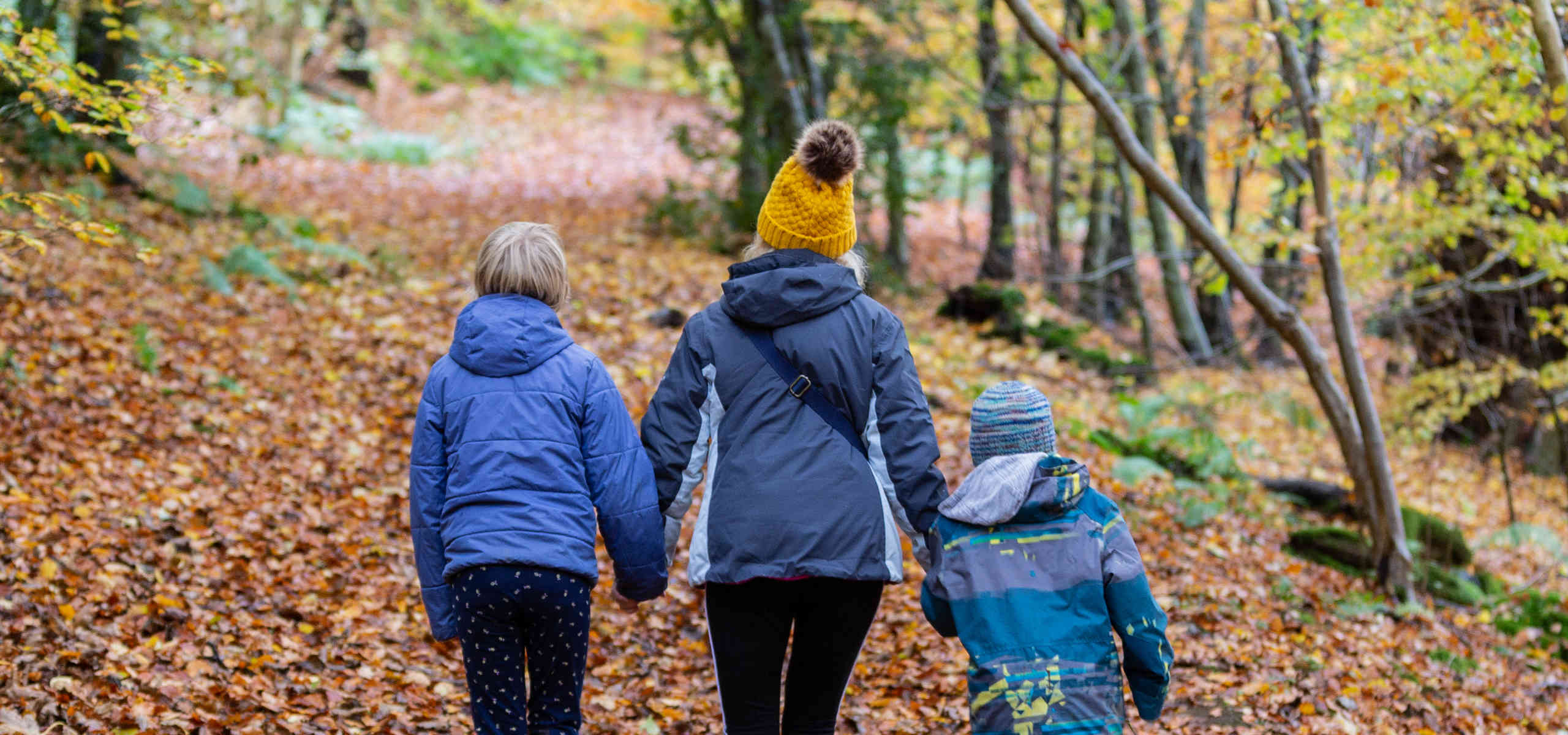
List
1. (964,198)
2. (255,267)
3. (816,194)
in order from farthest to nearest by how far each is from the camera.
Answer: (964,198) < (255,267) < (816,194)

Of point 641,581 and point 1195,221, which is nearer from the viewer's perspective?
point 641,581

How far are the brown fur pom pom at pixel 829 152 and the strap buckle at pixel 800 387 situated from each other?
1.92 feet

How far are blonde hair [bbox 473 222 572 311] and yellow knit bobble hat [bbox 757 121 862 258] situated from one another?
62cm

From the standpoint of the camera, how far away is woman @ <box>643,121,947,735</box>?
2.90 metres

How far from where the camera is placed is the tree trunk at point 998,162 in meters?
14.9

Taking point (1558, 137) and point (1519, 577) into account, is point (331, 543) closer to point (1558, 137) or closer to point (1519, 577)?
point (1519, 577)

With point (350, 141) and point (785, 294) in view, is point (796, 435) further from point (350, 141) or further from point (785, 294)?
point (350, 141)

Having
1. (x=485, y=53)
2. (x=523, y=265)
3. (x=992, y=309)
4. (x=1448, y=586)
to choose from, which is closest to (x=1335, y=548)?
(x=1448, y=586)

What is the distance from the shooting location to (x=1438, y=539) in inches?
323

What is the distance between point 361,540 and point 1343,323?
5.77 metres

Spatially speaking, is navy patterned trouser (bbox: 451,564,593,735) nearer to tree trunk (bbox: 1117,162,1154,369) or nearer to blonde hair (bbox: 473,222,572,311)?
blonde hair (bbox: 473,222,572,311)

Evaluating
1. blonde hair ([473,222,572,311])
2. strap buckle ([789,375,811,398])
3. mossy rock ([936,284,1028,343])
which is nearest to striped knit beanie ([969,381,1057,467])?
strap buckle ([789,375,811,398])

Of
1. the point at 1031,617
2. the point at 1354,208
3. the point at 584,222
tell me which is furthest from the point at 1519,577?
the point at 584,222

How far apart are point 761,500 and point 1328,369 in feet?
16.3
